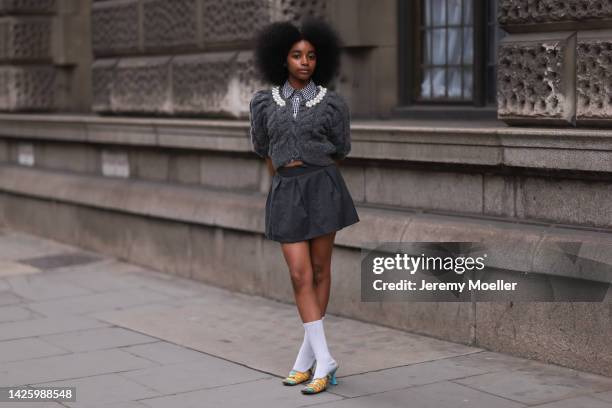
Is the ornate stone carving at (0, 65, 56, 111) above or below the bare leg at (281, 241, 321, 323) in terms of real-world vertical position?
above

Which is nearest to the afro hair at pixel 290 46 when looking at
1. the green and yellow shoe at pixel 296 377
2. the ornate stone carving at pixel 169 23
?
the green and yellow shoe at pixel 296 377

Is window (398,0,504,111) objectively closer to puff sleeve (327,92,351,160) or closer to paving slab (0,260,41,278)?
puff sleeve (327,92,351,160)

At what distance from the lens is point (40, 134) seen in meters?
13.6

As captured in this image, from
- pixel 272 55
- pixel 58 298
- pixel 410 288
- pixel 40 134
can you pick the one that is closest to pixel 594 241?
pixel 410 288

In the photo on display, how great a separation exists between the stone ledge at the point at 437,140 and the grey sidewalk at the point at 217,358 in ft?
3.91

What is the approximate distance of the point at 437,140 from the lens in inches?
310

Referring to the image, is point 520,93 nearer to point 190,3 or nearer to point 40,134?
point 190,3

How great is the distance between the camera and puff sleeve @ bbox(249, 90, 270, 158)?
6777 millimetres

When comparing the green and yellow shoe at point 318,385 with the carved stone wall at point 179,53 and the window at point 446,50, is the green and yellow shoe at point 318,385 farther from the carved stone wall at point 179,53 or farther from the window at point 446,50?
the carved stone wall at point 179,53

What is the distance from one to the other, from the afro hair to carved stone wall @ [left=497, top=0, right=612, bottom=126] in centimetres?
126

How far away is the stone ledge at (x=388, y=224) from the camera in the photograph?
6.92 metres

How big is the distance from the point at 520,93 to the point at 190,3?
4.22 meters

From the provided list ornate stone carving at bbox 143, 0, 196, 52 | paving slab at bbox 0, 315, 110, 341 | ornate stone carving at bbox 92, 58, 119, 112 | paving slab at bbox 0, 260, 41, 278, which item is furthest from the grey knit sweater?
ornate stone carving at bbox 92, 58, 119, 112

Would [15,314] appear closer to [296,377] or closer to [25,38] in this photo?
[296,377]
